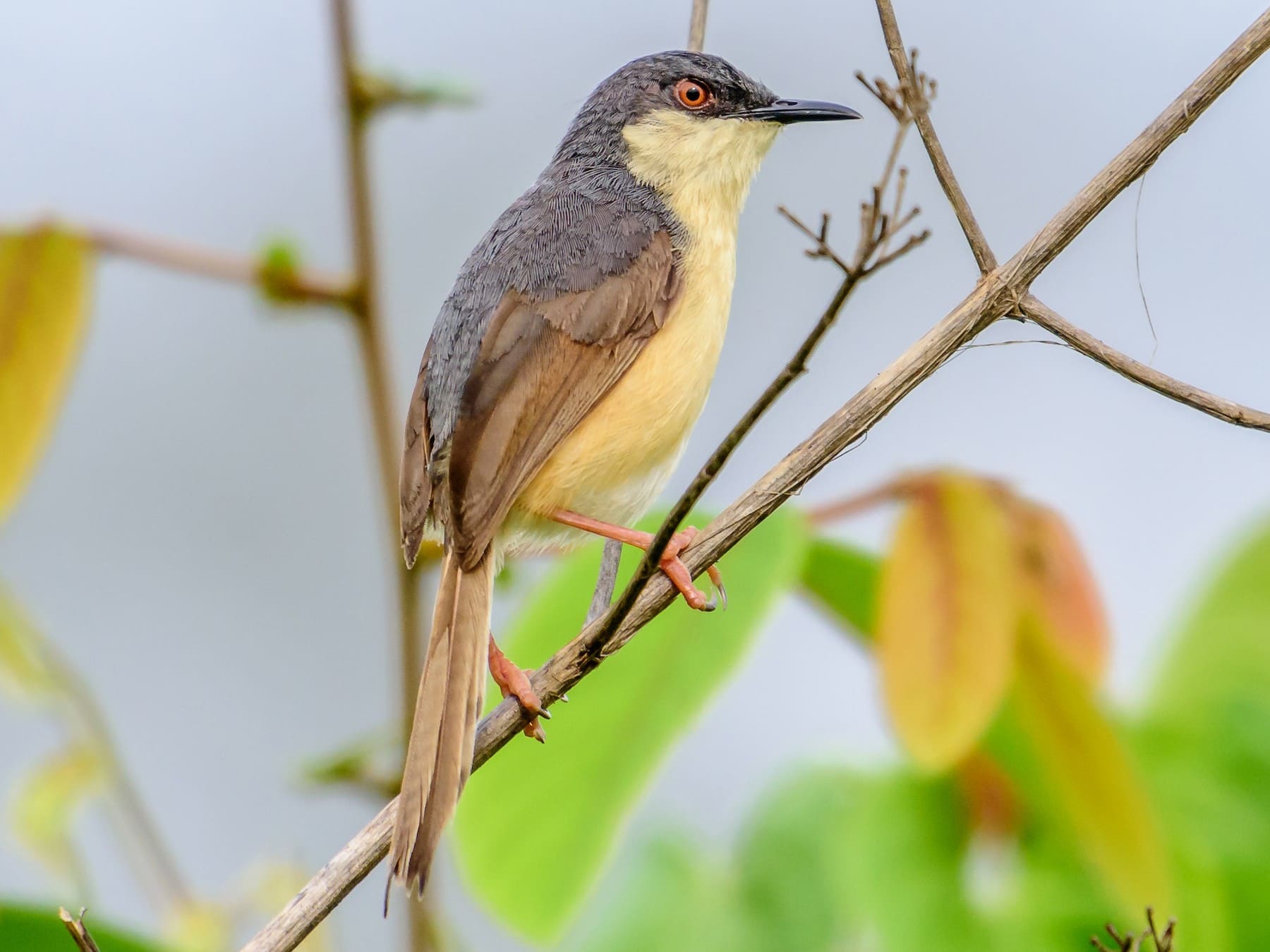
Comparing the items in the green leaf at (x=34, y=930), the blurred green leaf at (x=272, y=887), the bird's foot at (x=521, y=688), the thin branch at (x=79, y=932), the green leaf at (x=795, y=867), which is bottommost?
the blurred green leaf at (x=272, y=887)

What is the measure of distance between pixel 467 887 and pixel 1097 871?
105 cm

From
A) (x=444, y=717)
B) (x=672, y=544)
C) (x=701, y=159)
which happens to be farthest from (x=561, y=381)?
(x=701, y=159)

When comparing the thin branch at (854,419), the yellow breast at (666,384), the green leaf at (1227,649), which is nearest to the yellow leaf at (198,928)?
the thin branch at (854,419)

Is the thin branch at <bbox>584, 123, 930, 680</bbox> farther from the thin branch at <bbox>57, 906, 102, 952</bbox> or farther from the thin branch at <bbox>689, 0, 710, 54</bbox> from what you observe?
the thin branch at <bbox>689, 0, 710, 54</bbox>

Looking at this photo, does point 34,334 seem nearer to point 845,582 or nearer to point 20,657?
point 20,657

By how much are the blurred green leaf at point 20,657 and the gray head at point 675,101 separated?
5.42 ft

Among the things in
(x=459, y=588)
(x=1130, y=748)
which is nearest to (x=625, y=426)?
(x=459, y=588)

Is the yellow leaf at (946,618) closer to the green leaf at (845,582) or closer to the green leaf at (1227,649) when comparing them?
the green leaf at (845,582)

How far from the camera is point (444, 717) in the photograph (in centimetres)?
211

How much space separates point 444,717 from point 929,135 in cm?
115

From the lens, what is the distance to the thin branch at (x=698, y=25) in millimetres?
2719

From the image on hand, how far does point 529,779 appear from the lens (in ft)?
7.25

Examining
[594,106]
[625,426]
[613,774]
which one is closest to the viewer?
[613,774]

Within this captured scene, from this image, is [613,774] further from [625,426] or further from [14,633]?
[14,633]
